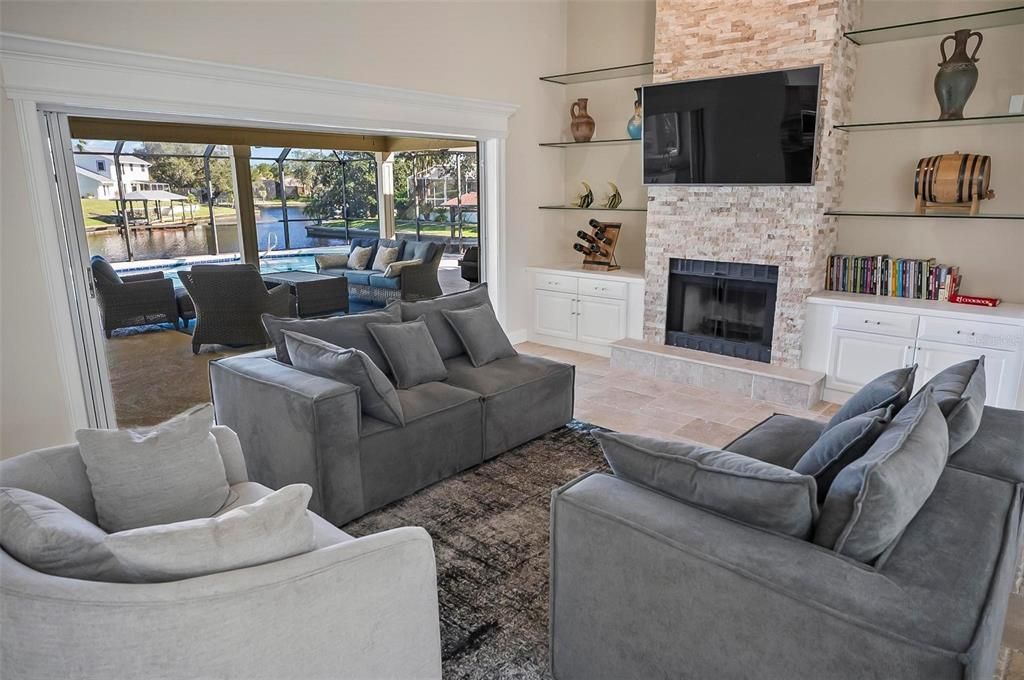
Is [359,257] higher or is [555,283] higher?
[359,257]

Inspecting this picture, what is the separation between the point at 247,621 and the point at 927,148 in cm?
529

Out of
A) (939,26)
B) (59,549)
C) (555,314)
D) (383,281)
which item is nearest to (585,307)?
(555,314)

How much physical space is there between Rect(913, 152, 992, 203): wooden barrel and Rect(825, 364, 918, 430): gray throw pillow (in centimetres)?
253

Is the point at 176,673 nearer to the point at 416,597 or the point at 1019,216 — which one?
the point at 416,597

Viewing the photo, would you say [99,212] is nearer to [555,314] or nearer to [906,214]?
[555,314]

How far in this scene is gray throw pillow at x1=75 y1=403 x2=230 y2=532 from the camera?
1.87 metres

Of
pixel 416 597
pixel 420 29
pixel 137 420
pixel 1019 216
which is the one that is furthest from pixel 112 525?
pixel 1019 216

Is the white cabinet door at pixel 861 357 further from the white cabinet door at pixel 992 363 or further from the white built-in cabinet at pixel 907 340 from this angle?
the white cabinet door at pixel 992 363

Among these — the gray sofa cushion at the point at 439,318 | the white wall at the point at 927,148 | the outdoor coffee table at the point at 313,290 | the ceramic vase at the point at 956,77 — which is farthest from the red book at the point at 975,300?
the outdoor coffee table at the point at 313,290

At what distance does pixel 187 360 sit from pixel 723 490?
4108mm

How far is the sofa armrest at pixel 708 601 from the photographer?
136 cm

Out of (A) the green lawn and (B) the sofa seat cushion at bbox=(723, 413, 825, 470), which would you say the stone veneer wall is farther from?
(A) the green lawn

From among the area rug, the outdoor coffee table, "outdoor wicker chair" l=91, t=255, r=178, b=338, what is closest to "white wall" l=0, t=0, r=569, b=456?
"outdoor wicker chair" l=91, t=255, r=178, b=338

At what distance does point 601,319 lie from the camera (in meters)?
6.18
